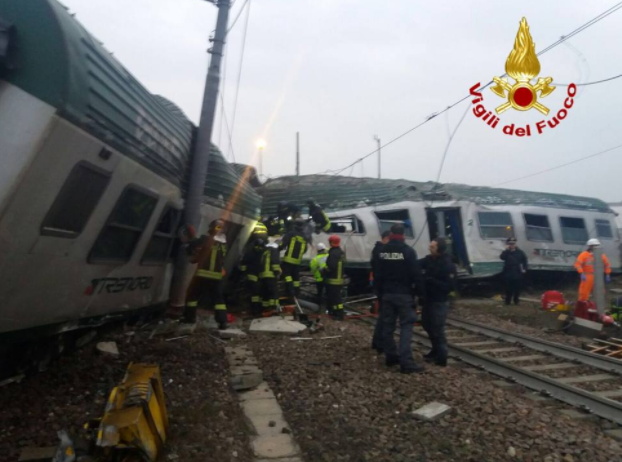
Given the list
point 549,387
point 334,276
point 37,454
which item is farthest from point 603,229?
point 37,454

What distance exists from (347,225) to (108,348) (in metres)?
8.39

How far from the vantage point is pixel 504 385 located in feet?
20.4

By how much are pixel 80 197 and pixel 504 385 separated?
475cm

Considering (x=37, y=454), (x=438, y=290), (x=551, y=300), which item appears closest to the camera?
(x=37, y=454)

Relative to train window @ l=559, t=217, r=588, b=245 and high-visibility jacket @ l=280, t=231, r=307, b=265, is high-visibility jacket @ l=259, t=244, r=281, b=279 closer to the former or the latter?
high-visibility jacket @ l=280, t=231, r=307, b=265

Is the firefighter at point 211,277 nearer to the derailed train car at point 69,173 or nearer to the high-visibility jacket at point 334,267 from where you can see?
the derailed train car at point 69,173

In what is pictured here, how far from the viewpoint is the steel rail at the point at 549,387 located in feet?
17.4

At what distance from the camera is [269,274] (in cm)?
960

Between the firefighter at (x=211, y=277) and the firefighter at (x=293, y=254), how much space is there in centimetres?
221

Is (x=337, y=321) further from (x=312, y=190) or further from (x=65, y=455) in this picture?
(x=65, y=455)

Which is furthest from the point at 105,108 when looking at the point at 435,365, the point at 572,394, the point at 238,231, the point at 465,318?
the point at 465,318

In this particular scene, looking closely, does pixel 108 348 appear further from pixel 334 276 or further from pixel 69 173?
pixel 334 276

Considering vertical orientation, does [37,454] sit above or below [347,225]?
below

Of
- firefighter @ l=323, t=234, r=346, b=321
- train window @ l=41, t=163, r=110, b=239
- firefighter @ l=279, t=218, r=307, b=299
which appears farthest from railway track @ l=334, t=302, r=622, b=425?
train window @ l=41, t=163, r=110, b=239
